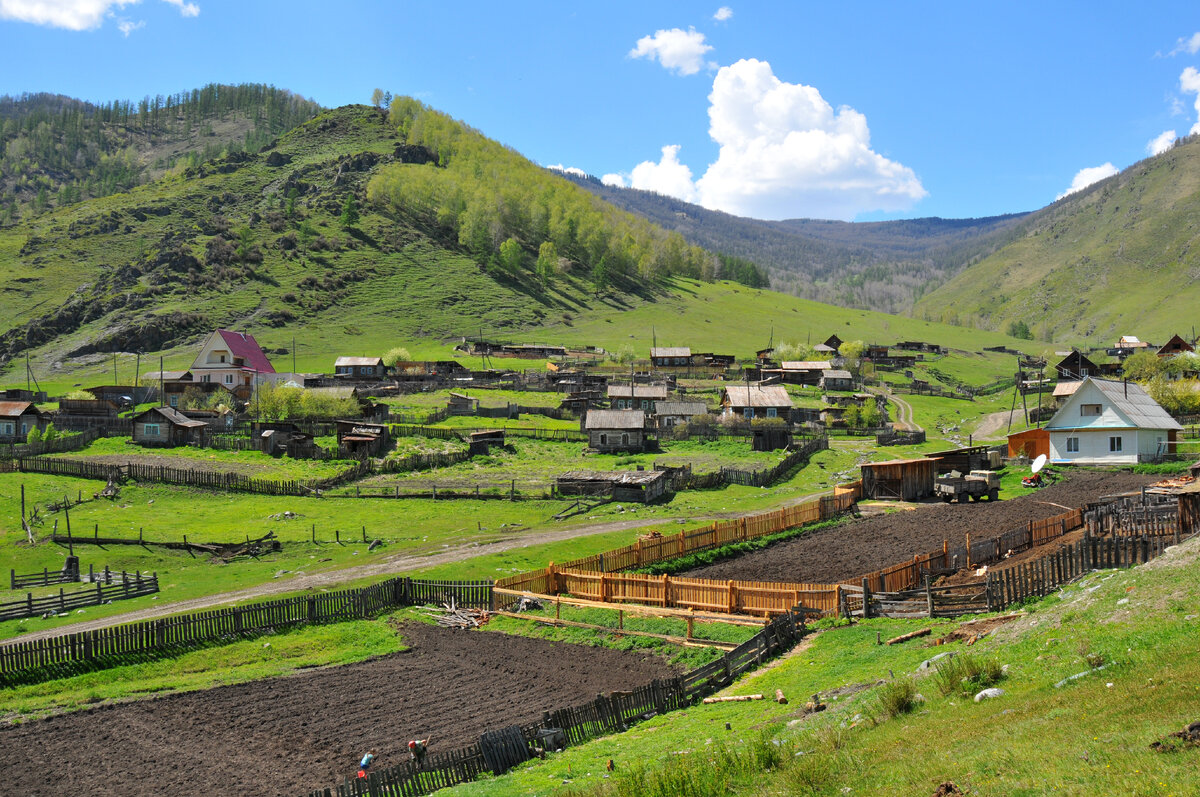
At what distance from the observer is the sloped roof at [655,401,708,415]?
291 ft

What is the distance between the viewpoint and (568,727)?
1753cm

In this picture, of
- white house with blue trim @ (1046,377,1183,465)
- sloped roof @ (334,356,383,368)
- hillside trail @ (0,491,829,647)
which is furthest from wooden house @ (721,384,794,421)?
sloped roof @ (334,356,383,368)

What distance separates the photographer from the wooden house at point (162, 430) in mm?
69938

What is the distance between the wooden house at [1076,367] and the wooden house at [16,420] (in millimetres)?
111593

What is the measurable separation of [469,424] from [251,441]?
20.2 meters

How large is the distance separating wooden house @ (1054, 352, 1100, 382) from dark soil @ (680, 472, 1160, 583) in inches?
2417

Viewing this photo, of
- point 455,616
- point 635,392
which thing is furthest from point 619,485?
point 635,392

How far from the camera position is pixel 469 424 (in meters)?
82.2

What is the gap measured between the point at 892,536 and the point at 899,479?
12.8 metres

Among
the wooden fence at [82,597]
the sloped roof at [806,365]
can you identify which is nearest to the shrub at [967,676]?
the wooden fence at [82,597]

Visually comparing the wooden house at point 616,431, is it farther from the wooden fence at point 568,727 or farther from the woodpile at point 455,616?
the wooden fence at point 568,727

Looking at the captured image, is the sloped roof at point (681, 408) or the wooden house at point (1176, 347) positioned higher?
the wooden house at point (1176, 347)

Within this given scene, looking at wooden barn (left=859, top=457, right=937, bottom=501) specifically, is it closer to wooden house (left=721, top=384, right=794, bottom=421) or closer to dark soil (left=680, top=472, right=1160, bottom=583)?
dark soil (left=680, top=472, right=1160, bottom=583)

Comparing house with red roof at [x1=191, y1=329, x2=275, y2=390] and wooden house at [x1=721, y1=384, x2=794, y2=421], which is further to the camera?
house with red roof at [x1=191, y1=329, x2=275, y2=390]
